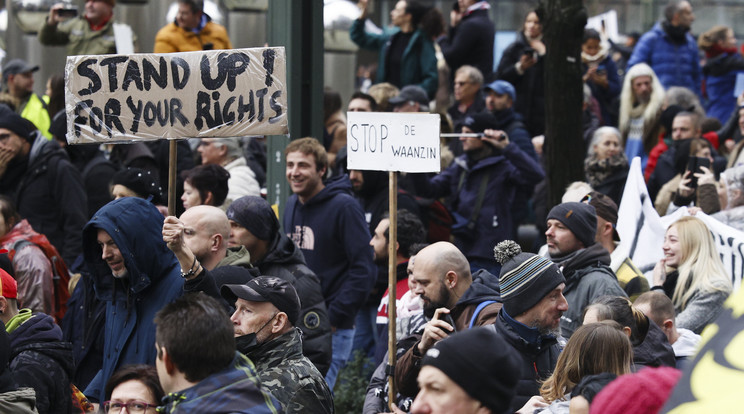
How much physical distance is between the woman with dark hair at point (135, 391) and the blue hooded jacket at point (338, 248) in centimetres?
332

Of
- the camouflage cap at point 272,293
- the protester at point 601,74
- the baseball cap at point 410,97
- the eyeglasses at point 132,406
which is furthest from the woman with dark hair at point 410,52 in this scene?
the eyeglasses at point 132,406

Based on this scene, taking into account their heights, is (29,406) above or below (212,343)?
below

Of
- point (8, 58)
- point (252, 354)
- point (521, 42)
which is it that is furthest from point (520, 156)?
point (8, 58)

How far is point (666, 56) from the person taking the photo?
43.6ft

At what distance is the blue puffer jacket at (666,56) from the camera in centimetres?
1332

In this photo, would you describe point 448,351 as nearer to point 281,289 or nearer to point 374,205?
point 281,289

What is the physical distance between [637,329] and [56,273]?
4380mm

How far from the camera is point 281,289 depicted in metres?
5.34

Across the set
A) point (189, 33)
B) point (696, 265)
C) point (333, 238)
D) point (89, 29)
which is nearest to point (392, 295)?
point (333, 238)

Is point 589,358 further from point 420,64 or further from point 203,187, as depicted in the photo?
point 420,64

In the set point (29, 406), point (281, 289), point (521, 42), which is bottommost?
point (29, 406)

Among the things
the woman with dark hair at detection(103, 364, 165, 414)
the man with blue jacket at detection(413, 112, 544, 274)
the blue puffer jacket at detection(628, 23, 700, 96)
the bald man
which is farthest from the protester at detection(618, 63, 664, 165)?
the woman with dark hair at detection(103, 364, 165, 414)

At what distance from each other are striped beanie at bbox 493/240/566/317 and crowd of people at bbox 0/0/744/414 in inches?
0.4

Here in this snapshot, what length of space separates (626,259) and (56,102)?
591 cm
